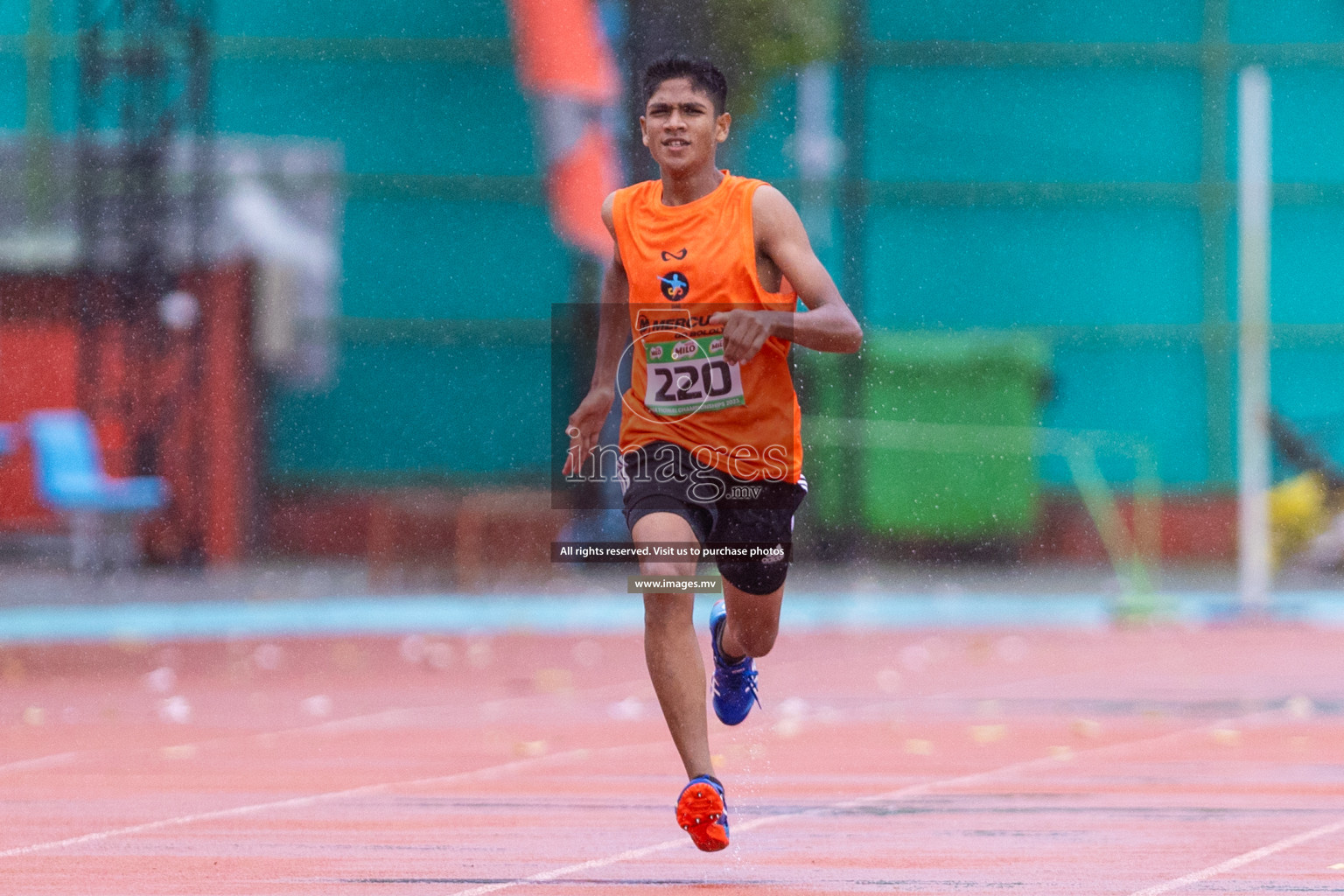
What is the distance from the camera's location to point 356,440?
21.0 m

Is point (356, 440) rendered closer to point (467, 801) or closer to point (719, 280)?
point (467, 801)

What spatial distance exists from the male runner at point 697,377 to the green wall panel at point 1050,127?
54.1 ft

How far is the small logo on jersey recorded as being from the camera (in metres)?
5.04

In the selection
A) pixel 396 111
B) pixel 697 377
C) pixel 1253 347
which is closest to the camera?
pixel 697 377

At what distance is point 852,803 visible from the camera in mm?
6469

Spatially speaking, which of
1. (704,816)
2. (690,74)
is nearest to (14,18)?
(690,74)

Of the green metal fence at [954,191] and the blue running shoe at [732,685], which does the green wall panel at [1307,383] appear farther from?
the blue running shoe at [732,685]

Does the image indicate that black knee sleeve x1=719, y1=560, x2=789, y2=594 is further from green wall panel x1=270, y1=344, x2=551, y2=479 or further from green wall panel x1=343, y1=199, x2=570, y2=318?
green wall panel x1=343, y1=199, x2=570, y2=318

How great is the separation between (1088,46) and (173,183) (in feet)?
29.2

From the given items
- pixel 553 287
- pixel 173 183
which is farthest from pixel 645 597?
pixel 553 287

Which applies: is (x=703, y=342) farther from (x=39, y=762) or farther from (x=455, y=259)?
(x=455, y=259)

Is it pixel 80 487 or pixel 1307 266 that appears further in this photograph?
pixel 1307 266

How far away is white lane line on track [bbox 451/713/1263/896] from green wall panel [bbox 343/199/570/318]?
Answer: 13249 mm

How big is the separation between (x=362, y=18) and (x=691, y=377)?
56.8ft
